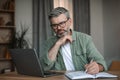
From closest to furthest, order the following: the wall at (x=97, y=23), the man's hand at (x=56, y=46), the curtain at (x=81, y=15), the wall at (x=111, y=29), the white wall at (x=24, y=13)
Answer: the man's hand at (x=56, y=46)
the white wall at (x=24, y=13)
the curtain at (x=81, y=15)
the wall at (x=111, y=29)
the wall at (x=97, y=23)

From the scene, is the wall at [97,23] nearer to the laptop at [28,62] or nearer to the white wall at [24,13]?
the white wall at [24,13]

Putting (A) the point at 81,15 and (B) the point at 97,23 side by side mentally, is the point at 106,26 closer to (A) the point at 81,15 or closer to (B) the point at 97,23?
(B) the point at 97,23

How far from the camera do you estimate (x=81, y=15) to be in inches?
250

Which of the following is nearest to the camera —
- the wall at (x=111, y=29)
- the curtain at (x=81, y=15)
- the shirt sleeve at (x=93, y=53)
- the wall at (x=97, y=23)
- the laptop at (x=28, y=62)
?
the laptop at (x=28, y=62)

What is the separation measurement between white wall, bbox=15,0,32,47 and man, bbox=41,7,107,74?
3283mm

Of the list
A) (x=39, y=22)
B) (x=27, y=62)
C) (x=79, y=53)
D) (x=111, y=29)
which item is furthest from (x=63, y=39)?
(x=111, y=29)

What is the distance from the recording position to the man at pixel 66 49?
7.57 ft

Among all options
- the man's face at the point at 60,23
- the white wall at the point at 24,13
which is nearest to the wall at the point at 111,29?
the white wall at the point at 24,13

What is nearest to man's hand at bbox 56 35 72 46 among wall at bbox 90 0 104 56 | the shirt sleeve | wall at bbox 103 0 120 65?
the shirt sleeve

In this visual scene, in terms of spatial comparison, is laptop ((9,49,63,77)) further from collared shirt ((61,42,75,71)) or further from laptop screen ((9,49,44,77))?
collared shirt ((61,42,75,71))

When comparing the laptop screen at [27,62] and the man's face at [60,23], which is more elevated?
the man's face at [60,23]

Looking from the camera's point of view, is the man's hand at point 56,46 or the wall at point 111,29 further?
the wall at point 111,29

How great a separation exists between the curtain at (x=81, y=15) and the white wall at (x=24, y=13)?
111 cm

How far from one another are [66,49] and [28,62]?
0.69 meters
